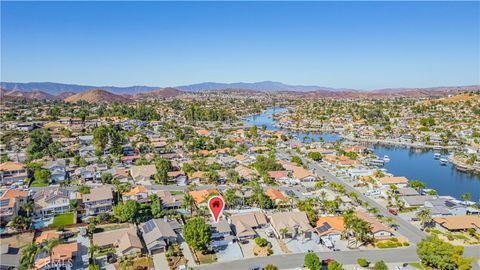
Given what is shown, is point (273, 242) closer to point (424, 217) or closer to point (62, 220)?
point (424, 217)

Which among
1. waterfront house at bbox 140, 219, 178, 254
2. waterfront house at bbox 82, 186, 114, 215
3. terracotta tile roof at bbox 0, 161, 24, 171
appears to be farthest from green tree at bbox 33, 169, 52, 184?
waterfront house at bbox 140, 219, 178, 254

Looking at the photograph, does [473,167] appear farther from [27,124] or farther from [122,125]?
[27,124]

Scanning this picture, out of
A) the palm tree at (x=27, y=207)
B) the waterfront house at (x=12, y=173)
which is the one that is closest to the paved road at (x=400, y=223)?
the palm tree at (x=27, y=207)

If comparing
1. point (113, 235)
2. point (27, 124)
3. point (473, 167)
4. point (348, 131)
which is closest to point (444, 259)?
point (113, 235)

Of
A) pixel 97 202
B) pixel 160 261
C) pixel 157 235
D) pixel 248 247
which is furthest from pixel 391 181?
pixel 97 202

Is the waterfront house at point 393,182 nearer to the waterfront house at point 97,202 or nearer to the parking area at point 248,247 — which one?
the parking area at point 248,247
